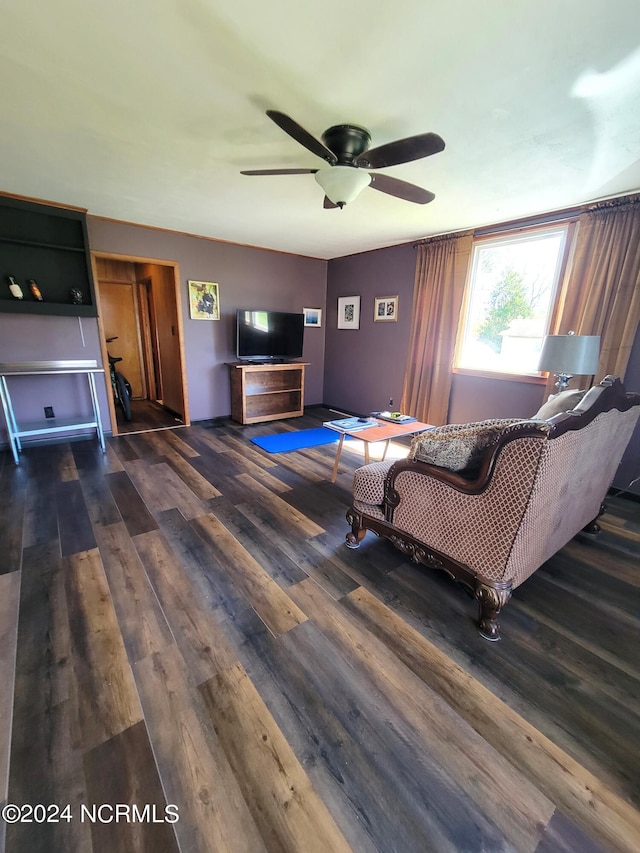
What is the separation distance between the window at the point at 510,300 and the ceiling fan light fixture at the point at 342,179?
2.30 meters

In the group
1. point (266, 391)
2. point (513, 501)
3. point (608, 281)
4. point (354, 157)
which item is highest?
point (354, 157)

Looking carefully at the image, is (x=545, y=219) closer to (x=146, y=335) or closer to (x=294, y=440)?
(x=294, y=440)

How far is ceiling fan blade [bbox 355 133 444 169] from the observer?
5.00ft

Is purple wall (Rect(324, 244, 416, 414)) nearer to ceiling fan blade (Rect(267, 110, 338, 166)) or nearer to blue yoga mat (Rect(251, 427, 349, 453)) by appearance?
blue yoga mat (Rect(251, 427, 349, 453))

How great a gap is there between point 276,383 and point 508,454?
4190mm

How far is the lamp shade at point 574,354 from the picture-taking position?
2.52 meters

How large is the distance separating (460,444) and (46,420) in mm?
4259

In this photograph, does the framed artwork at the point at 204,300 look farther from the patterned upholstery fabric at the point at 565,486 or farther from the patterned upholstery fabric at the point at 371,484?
the patterned upholstery fabric at the point at 565,486

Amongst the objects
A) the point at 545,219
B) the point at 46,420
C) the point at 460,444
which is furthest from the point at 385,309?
the point at 46,420

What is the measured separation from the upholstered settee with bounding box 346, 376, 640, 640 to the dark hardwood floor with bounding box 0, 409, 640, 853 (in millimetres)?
259

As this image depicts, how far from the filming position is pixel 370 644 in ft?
5.05

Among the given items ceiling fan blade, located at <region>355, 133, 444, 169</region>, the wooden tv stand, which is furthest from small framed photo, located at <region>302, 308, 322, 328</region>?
ceiling fan blade, located at <region>355, 133, 444, 169</region>

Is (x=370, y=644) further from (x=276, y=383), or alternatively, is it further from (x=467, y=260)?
(x=276, y=383)

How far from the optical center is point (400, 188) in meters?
2.09
